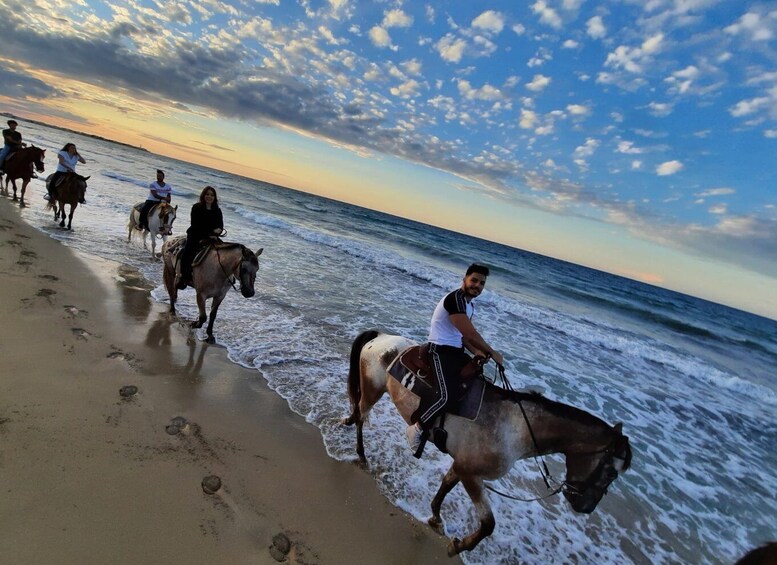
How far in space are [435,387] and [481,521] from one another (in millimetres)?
1233

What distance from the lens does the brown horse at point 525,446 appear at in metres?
3.15

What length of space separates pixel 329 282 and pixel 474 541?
1071cm

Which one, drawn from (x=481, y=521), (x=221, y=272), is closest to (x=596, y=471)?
(x=481, y=521)

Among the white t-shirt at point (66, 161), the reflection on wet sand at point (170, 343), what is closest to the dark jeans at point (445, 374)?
the reflection on wet sand at point (170, 343)

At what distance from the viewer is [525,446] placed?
338 centimetres

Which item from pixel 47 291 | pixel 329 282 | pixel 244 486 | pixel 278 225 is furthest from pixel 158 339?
pixel 278 225

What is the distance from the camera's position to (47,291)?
6316mm

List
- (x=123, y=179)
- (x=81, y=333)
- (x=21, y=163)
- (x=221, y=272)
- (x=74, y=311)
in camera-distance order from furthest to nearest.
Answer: (x=123, y=179) < (x=21, y=163) < (x=221, y=272) < (x=74, y=311) < (x=81, y=333)

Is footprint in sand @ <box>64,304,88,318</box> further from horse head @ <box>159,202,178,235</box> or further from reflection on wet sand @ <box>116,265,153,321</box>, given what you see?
Answer: horse head @ <box>159,202,178,235</box>

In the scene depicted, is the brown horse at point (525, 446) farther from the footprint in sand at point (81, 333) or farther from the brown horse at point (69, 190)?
the brown horse at point (69, 190)

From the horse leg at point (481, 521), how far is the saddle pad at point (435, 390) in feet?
2.11

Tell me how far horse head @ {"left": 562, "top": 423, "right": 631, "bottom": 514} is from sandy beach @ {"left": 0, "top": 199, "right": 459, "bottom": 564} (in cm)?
142

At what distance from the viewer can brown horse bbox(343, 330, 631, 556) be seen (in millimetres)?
3146

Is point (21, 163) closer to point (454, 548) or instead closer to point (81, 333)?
point (81, 333)
